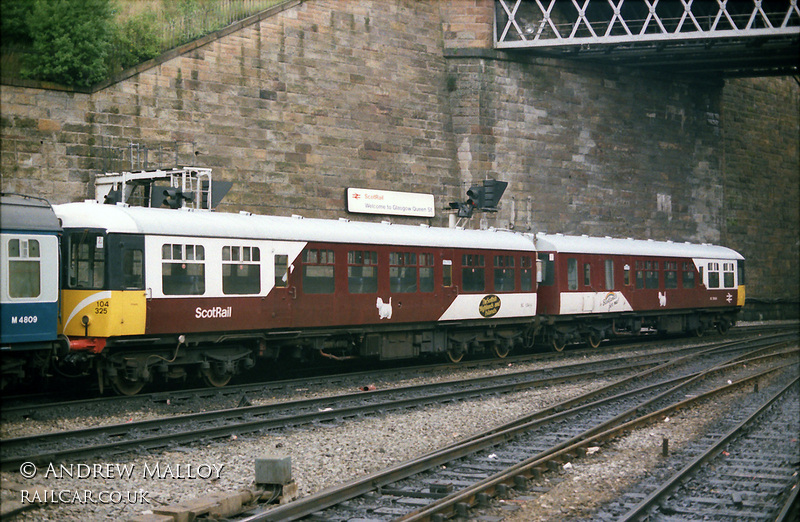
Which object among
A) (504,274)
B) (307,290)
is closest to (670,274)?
(504,274)

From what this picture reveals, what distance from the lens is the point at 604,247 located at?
25.1 meters

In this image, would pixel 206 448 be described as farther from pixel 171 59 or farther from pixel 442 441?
pixel 171 59

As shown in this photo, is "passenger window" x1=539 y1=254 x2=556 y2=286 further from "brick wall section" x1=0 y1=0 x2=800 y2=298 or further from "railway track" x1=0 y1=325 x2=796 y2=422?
"brick wall section" x1=0 y1=0 x2=800 y2=298

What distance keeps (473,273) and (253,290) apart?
6.87 m

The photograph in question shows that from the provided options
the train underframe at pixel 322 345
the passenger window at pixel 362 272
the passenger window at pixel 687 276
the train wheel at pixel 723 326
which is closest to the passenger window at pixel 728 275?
the train wheel at pixel 723 326

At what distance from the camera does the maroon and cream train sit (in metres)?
13.5

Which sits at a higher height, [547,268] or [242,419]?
[547,268]

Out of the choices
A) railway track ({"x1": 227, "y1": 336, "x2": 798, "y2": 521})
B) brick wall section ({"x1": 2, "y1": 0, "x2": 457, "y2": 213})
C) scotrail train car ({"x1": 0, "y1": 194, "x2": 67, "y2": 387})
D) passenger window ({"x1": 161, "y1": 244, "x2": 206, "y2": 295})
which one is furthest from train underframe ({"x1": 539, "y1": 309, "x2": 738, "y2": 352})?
scotrail train car ({"x1": 0, "y1": 194, "x2": 67, "y2": 387})

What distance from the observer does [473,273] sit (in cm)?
2048

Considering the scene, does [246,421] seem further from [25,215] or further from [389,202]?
[389,202]

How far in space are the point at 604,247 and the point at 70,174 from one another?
15.3 metres

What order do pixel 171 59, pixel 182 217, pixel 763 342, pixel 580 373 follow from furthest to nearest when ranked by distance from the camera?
1. pixel 763 342
2. pixel 171 59
3. pixel 580 373
4. pixel 182 217

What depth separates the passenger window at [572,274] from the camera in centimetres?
2352

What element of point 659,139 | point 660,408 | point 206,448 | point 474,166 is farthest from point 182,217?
point 659,139
